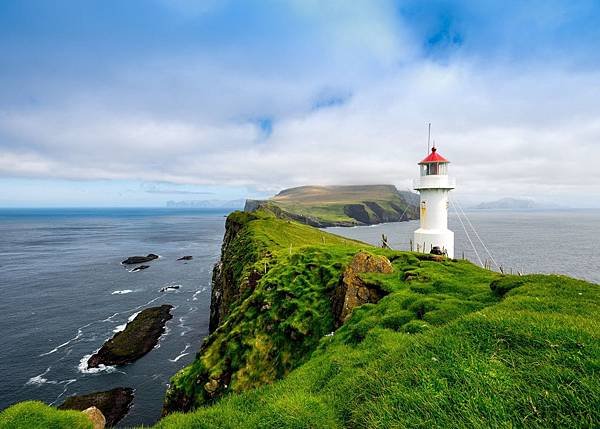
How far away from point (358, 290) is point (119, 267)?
317ft

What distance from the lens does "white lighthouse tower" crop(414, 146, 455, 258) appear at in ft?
115

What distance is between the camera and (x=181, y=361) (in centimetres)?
4234

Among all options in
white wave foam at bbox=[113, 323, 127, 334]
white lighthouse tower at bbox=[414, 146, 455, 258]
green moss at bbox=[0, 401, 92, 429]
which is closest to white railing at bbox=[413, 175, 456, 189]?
white lighthouse tower at bbox=[414, 146, 455, 258]

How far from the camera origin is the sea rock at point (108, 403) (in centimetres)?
3195

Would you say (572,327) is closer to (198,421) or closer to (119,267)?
(198,421)

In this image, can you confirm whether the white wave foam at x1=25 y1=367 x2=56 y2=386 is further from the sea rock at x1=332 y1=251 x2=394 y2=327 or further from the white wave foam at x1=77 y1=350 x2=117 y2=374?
the sea rock at x1=332 y1=251 x2=394 y2=327

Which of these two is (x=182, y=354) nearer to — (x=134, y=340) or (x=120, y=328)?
(x=134, y=340)

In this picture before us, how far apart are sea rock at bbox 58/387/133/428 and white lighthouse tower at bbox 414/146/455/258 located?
110ft

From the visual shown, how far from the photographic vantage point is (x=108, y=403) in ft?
110

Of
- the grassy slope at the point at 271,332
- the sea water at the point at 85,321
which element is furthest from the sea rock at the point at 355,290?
the sea water at the point at 85,321

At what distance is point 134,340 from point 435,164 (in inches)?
1808

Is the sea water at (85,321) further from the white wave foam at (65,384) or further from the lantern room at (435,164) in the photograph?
the lantern room at (435,164)

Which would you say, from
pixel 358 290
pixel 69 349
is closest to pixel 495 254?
pixel 358 290

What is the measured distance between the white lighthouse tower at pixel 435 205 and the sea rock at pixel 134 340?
38.3 meters
